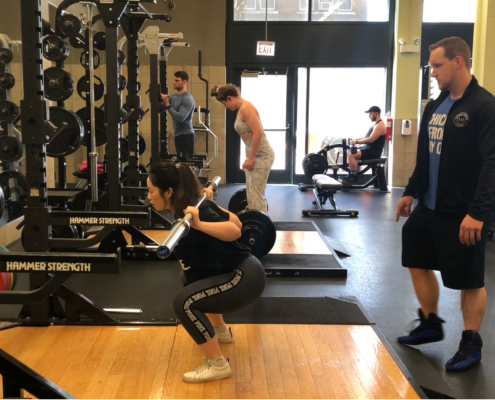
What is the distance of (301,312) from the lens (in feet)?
9.93

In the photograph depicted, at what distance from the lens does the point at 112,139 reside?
401 centimetres

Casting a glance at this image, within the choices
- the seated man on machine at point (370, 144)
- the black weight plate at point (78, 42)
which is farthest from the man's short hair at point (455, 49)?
the seated man on machine at point (370, 144)

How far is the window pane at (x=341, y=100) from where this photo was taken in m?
9.58

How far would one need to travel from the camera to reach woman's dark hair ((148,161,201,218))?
2.19 metres

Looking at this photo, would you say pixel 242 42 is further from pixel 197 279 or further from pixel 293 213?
pixel 197 279

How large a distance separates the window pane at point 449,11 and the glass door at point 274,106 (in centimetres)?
261

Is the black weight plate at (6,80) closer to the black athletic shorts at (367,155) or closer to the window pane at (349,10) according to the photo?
the black athletic shorts at (367,155)

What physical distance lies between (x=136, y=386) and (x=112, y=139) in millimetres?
2273

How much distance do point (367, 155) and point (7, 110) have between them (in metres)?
5.57

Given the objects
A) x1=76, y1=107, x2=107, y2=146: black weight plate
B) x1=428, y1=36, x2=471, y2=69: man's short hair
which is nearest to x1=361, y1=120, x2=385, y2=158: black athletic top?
x1=76, y1=107, x2=107, y2=146: black weight plate

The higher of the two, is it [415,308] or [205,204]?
[205,204]

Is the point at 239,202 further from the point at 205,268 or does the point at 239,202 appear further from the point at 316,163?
the point at 316,163

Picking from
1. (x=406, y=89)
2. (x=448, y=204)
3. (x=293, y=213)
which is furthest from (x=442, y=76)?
(x=406, y=89)

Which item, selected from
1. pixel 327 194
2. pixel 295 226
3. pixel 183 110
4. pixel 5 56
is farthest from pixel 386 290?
pixel 5 56
